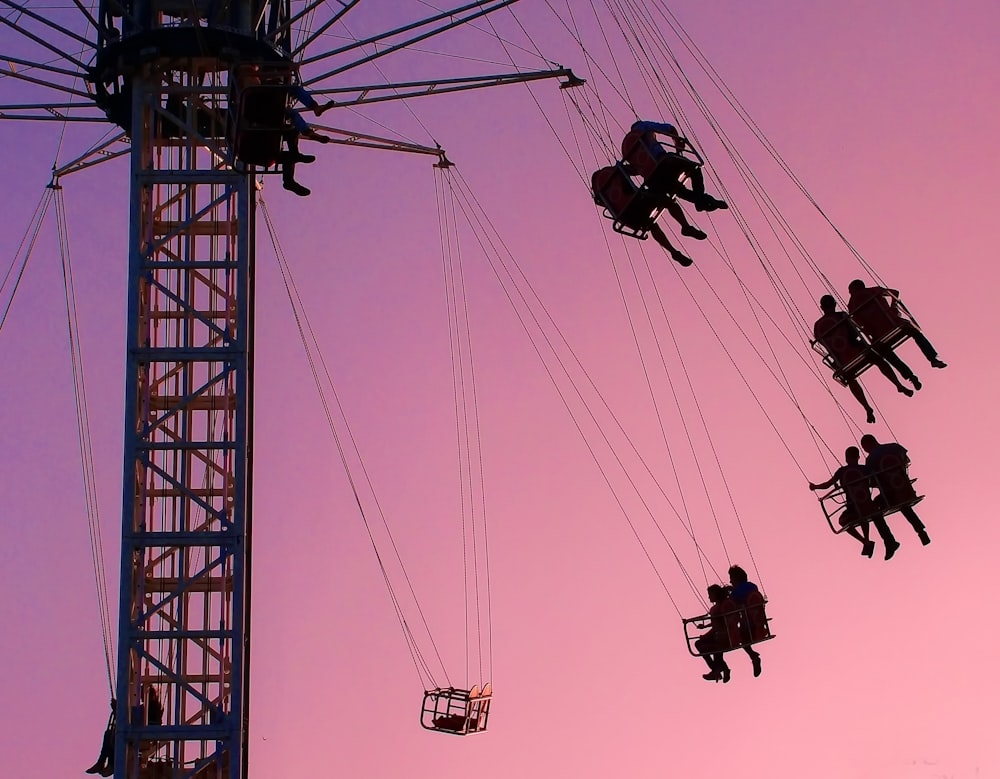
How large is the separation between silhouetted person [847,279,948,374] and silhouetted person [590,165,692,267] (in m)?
1.92

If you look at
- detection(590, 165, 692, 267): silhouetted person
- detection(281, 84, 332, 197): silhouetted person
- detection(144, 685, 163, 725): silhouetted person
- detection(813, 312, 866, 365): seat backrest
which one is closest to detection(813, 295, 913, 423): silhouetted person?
detection(813, 312, 866, 365): seat backrest

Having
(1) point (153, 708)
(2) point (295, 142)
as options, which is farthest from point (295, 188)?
(1) point (153, 708)

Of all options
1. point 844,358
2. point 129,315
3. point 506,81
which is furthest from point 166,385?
point 844,358

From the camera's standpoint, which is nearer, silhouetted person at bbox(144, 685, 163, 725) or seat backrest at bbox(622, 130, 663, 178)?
seat backrest at bbox(622, 130, 663, 178)

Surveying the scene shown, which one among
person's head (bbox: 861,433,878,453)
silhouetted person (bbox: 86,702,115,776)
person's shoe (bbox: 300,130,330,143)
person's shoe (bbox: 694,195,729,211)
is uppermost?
person's shoe (bbox: 300,130,330,143)

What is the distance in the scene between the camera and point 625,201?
1023 inches

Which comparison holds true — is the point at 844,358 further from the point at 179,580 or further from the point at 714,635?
the point at 179,580

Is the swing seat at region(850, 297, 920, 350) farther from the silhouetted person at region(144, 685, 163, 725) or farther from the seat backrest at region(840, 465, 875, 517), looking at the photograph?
the silhouetted person at region(144, 685, 163, 725)

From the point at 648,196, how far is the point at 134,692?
340 inches

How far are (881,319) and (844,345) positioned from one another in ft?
1.75

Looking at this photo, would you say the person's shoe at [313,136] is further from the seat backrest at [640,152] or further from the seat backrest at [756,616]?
the seat backrest at [756,616]

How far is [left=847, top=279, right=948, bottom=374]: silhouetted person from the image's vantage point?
999 inches

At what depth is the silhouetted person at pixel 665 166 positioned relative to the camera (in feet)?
83.8

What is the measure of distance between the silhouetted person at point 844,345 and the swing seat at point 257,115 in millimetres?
6462
